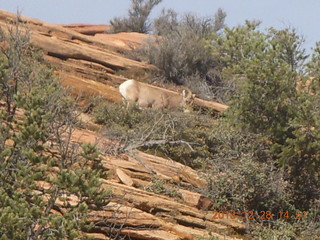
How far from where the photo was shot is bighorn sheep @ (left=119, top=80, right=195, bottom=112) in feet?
58.4

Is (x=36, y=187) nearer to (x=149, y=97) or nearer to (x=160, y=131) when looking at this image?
(x=160, y=131)

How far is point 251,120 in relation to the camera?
1404cm

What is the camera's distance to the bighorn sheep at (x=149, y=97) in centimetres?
1780

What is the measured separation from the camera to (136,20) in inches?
1276

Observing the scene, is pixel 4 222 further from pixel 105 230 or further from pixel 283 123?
pixel 283 123

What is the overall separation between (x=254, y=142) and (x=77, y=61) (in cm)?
776
